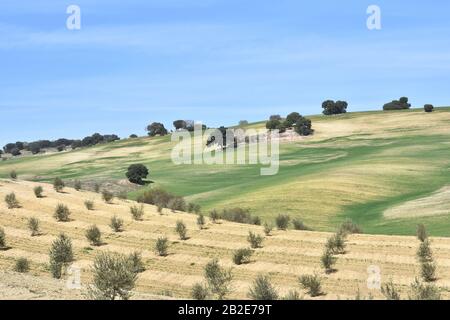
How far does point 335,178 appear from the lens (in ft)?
210

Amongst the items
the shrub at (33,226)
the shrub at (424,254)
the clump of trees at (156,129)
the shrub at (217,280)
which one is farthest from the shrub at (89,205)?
the clump of trees at (156,129)

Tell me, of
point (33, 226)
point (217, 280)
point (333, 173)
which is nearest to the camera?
point (217, 280)

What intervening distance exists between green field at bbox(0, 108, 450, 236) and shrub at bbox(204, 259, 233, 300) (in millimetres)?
15917

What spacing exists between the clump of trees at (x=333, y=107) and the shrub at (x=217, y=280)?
146m

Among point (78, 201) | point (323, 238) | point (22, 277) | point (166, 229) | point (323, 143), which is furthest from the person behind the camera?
point (323, 143)

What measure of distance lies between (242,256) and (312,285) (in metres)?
6.42

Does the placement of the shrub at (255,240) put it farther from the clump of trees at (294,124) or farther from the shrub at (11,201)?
the clump of trees at (294,124)

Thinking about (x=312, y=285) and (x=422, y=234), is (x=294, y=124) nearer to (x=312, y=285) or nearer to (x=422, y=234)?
(x=422, y=234)

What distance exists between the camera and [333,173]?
68500mm

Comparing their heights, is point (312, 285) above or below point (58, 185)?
below

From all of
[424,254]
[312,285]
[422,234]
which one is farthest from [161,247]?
[422,234]

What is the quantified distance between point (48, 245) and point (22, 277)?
1170cm
